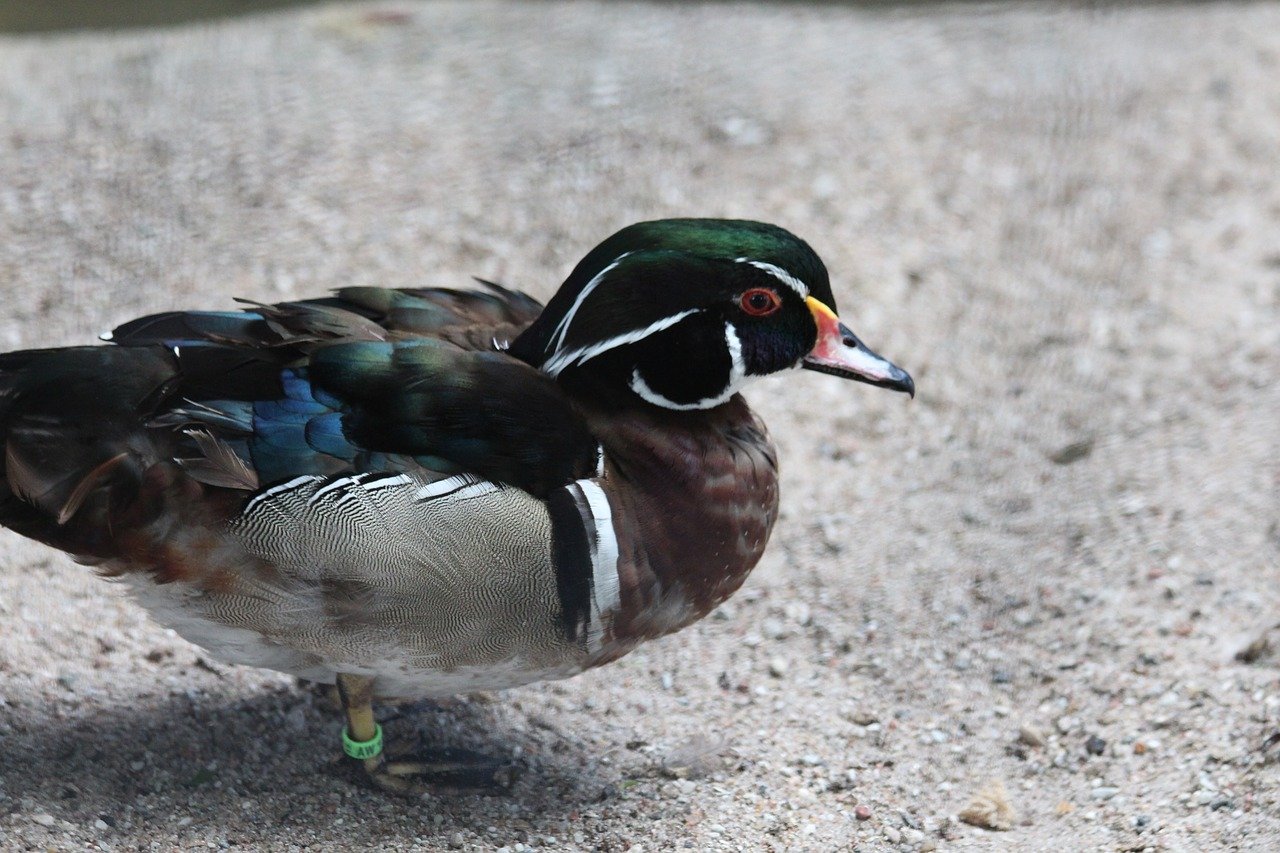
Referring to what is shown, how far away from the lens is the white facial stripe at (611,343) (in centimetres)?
291

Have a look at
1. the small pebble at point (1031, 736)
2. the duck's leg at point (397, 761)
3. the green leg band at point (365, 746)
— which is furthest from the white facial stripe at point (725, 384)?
the small pebble at point (1031, 736)

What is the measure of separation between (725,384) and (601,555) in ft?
1.55

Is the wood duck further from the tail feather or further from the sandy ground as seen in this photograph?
the sandy ground

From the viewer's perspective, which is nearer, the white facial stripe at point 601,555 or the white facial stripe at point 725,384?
the white facial stripe at point 601,555

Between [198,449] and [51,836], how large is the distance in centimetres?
83

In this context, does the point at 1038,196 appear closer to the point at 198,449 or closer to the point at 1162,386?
the point at 1162,386

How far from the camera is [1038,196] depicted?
5.59 m

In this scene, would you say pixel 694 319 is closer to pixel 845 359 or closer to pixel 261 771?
pixel 845 359

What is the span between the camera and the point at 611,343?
292cm

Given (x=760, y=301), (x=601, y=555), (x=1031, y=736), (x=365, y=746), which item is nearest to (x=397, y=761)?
(x=365, y=746)

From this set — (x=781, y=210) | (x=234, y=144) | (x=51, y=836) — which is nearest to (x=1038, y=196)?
(x=781, y=210)

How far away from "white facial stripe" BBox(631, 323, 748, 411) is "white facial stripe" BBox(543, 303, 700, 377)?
8 centimetres

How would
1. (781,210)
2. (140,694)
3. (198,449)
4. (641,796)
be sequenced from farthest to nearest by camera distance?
1. (781,210)
2. (140,694)
3. (641,796)
4. (198,449)

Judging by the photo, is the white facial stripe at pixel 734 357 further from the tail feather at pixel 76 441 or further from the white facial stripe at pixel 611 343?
the tail feather at pixel 76 441
